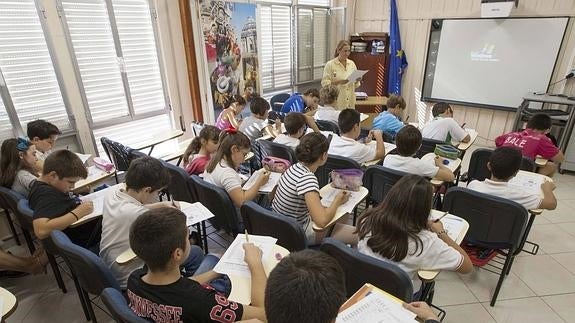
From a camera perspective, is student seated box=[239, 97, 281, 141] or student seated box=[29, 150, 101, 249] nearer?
student seated box=[29, 150, 101, 249]

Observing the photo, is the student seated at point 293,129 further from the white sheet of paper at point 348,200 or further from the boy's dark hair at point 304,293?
the boy's dark hair at point 304,293

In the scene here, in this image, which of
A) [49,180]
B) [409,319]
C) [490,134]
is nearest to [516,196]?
[409,319]

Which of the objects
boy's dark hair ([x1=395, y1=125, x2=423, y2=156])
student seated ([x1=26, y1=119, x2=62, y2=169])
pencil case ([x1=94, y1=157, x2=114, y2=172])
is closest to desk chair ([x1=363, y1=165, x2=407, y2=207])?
boy's dark hair ([x1=395, y1=125, x2=423, y2=156])

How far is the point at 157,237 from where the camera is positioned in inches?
47.4

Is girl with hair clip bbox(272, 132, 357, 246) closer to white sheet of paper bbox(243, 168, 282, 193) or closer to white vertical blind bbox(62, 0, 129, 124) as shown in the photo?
white sheet of paper bbox(243, 168, 282, 193)

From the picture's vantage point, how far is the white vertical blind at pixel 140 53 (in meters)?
3.92

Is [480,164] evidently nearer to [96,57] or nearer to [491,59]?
[491,59]

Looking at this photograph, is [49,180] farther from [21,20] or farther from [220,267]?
[21,20]

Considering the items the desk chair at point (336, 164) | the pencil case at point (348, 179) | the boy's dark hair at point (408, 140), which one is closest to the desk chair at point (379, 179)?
the desk chair at point (336, 164)

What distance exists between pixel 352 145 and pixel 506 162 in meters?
1.24

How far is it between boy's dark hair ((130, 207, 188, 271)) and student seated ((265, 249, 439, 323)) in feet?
1.66

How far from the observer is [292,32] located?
6.12m

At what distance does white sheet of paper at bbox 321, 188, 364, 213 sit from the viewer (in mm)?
2062

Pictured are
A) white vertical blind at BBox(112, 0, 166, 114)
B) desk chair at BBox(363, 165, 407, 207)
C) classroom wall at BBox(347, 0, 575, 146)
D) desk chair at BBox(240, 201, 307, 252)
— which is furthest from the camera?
classroom wall at BBox(347, 0, 575, 146)
